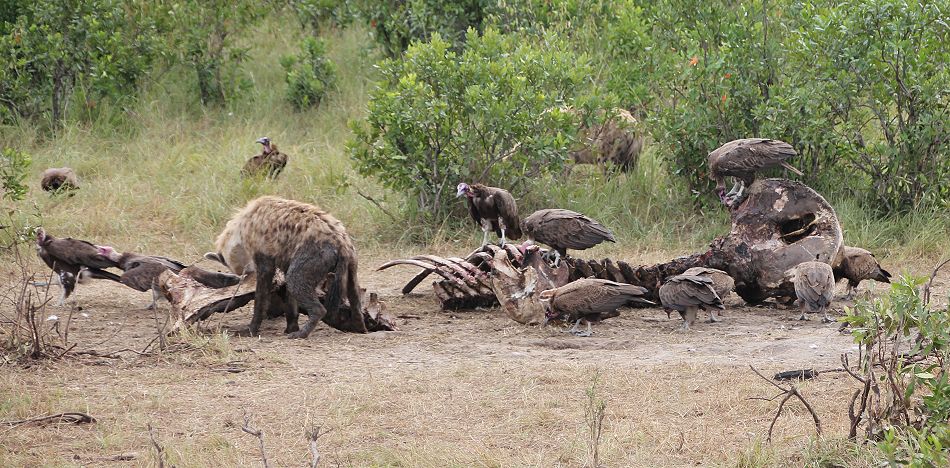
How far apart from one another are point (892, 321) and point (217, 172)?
8560 millimetres

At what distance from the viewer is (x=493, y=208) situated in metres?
8.95

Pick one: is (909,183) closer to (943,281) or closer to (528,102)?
(943,281)

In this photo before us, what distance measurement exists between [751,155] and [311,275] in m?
3.41

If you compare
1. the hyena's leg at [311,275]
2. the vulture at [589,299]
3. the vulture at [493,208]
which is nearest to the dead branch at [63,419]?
the hyena's leg at [311,275]

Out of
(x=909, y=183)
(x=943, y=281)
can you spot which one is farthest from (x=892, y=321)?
(x=909, y=183)

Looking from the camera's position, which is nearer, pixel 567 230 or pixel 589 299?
pixel 589 299

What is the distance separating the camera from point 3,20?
1280 cm

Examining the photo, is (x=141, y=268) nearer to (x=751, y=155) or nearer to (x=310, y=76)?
(x=751, y=155)

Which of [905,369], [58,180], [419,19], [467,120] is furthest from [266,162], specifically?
[905,369]

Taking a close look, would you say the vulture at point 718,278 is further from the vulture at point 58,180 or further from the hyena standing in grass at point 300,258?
the vulture at point 58,180

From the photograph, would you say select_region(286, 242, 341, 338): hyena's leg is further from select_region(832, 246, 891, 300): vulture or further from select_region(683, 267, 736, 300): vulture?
select_region(832, 246, 891, 300): vulture

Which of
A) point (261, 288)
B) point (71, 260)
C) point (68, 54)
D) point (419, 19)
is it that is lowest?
point (71, 260)

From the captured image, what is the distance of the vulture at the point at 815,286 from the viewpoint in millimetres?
7406

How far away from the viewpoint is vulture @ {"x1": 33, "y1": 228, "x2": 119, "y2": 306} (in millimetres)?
8359
